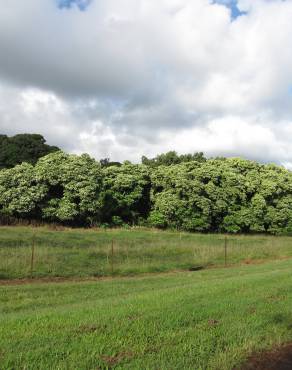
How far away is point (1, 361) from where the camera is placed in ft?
17.7

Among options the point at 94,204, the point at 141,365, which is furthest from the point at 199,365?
the point at 94,204

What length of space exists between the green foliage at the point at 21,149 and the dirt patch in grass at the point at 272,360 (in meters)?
54.5

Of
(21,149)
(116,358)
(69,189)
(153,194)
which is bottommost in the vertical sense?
(116,358)

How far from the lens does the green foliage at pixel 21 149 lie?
58500 mm

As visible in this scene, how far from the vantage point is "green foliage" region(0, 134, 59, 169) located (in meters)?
58.5

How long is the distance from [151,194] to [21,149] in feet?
68.0

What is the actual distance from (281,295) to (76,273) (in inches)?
403

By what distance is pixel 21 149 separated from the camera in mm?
60844

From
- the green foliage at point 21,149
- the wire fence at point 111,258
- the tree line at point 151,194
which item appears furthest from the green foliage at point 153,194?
the wire fence at point 111,258

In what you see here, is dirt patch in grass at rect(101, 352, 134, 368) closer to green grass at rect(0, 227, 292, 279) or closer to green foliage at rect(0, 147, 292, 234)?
green grass at rect(0, 227, 292, 279)

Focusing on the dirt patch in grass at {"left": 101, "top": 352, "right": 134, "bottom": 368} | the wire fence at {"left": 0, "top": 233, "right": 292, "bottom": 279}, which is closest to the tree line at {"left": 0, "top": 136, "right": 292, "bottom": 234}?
the wire fence at {"left": 0, "top": 233, "right": 292, "bottom": 279}

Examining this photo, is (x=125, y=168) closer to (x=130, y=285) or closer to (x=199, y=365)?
(x=130, y=285)

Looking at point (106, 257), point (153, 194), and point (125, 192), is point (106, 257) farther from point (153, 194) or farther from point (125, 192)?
point (153, 194)

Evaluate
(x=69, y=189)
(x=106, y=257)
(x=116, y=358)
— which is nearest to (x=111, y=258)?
(x=106, y=257)
